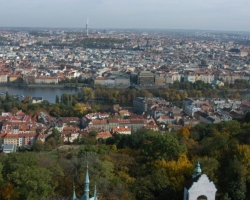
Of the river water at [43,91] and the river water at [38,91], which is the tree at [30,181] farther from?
the river water at [43,91]

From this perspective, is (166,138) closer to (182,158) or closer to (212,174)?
(182,158)

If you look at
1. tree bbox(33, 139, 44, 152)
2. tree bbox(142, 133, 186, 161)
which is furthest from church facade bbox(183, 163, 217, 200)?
tree bbox(33, 139, 44, 152)

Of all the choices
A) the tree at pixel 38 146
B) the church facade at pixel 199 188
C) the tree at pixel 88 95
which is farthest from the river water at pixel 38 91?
the church facade at pixel 199 188

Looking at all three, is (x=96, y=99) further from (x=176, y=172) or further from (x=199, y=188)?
(x=199, y=188)

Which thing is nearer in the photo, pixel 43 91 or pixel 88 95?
pixel 88 95

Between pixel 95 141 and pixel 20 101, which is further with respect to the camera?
pixel 20 101

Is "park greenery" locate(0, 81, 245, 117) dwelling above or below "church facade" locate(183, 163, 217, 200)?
below

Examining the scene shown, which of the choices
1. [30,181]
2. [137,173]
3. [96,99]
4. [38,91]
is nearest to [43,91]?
[38,91]

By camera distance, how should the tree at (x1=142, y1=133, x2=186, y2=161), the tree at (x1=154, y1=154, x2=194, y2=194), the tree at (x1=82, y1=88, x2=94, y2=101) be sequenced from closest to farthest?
1. the tree at (x1=154, y1=154, x2=194, y2=194)
2. the tree at (x1=142, y1=133, x2=186, y2=161)
3. the tree at (x1=82, y1=88, x2=94, y2=101)

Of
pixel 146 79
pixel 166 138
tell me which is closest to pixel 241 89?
pixel 146 79

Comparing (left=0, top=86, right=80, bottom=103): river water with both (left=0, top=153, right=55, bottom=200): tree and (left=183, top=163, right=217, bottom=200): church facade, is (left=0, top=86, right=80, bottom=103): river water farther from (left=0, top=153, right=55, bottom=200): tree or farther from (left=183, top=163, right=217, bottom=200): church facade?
(left=183, top=163, right=217, bottom=200): church facade

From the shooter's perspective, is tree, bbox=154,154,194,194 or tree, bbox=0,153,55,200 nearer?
tree, bbox=0,153,55,200
